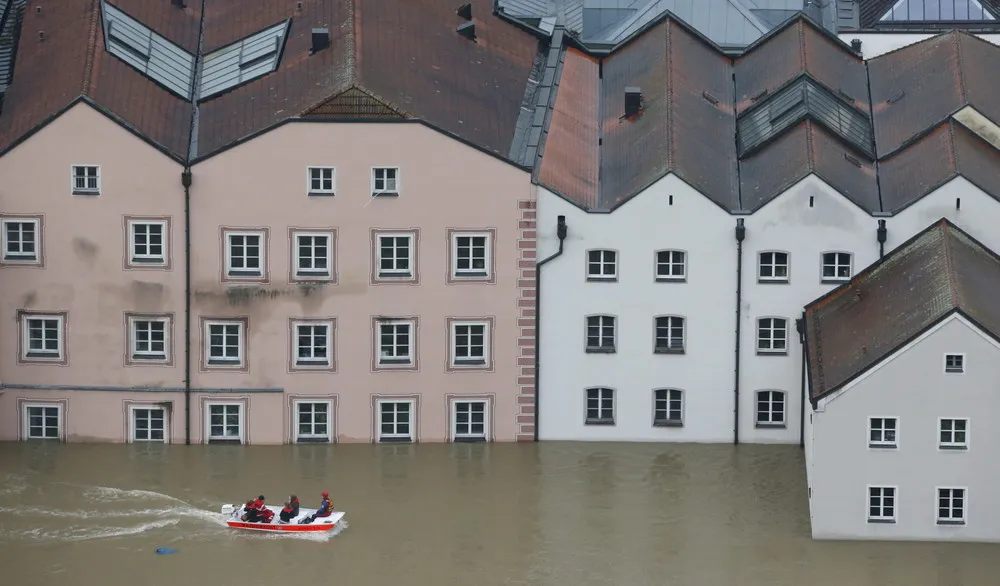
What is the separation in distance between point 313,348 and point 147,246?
897cm

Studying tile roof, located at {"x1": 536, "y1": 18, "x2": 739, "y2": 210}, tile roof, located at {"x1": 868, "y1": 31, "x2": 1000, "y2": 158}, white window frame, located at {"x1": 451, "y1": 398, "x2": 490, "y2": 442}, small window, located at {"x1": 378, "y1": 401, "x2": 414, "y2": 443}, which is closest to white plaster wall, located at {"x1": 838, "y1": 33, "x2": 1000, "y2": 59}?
tile roof, located at {"x1": 868, "y1": 31, "x2": 1000, "y2": 158}

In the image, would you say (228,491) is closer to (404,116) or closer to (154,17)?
(404,116)

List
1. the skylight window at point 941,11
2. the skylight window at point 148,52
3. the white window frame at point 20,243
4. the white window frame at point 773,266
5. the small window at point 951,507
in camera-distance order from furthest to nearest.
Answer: the skylight window at point 941,11, the skylight window at point 148,52, the white window frame at point 773,266, the white window frame at point 20,243, the small window at point 951,507

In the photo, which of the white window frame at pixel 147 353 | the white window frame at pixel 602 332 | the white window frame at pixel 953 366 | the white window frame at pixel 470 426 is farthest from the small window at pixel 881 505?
the white window frame at pixel 147 353

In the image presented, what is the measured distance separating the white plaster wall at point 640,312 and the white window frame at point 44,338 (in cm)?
2216

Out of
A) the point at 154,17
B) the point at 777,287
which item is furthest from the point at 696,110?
the point at 154,17

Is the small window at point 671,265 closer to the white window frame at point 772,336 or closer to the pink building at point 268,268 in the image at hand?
the white window frame at point 772,336

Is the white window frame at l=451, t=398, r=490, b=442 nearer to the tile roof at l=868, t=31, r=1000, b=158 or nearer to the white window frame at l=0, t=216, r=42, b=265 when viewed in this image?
the white window frame at l=0, t=216, r=42, b=265

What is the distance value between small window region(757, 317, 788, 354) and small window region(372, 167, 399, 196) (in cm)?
1794

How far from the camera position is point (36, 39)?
120750 millimetres

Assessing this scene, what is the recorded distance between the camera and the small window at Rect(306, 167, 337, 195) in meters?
112

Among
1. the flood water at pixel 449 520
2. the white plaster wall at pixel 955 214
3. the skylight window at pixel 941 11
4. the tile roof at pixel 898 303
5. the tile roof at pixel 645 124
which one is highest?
the skylight window at pixel 941 11

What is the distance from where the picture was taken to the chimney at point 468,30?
4820 inches

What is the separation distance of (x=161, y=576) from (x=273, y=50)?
32002mm
